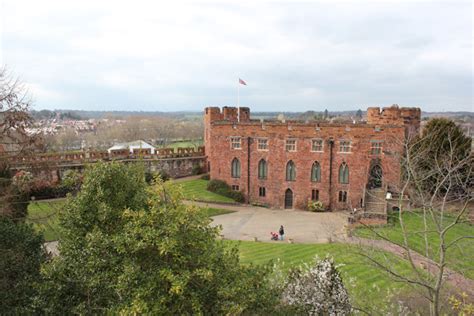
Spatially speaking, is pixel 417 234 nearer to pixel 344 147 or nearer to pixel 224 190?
pixel 344 147

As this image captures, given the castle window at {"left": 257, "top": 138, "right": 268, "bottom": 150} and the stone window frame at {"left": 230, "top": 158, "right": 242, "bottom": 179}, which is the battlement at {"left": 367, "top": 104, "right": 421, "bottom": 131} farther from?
the stone window frame at {"left": 230, "top": 158, "right": 242, "bottom": 179}

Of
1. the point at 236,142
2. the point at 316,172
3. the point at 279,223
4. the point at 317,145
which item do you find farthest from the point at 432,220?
the point at 236,142

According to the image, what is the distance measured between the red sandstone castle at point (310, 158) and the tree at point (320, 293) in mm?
19612

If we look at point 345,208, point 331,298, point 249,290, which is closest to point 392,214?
point 345,208

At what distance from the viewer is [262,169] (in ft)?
116

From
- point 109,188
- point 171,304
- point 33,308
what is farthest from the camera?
point 109,188

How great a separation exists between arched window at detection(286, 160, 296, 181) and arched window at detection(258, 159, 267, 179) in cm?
200

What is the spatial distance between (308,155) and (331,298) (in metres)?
22.3

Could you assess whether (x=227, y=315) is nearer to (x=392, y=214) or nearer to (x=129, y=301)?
(x=129, y=301)

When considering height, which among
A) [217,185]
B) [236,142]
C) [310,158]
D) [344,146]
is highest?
[236,142]

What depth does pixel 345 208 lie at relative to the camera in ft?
110

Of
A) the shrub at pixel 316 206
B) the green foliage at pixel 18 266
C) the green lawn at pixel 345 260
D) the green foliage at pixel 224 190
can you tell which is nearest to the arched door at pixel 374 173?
the shrub at pixel 316 206

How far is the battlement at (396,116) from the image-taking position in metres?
34.8

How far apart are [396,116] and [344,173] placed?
23.9 ft
